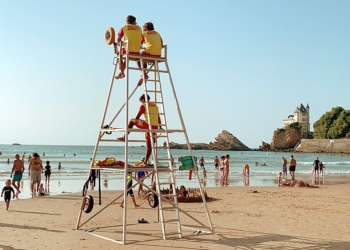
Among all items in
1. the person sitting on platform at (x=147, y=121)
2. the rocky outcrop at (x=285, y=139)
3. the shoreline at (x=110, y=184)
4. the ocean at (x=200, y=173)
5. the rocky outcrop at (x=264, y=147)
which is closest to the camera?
the person sitting on platform at (x=147, y=121)

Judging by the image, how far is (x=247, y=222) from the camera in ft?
37.4

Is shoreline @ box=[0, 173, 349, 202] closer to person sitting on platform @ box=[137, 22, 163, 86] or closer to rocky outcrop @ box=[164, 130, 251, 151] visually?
person sitting on platform @ box=[137, 22, 163, 86]

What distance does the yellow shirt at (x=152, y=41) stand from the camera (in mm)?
9188

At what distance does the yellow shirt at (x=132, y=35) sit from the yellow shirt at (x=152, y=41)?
185 mm

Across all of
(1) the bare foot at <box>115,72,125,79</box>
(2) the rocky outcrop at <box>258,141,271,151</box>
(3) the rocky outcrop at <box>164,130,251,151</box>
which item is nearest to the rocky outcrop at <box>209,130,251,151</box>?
(3) the rocky outcrop at <box>164,130,251,151</box>

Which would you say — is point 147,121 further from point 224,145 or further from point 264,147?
point 224,145

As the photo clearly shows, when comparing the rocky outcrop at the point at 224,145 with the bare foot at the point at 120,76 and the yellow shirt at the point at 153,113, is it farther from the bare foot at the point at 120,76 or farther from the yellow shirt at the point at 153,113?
the yellow shirt at the point at 153,113

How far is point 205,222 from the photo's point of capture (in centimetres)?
1134

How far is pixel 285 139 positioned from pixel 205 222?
136m

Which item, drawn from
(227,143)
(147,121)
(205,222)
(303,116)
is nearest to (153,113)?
(147,121)

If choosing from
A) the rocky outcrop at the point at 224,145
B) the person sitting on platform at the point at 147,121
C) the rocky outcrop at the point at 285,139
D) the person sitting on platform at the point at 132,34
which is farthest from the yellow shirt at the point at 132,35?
the rocky outcrop at the point at 224,145

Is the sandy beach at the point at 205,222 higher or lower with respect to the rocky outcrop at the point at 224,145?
lower

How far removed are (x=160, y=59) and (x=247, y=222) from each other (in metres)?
4.97

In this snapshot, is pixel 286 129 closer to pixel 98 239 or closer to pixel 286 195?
pixel 286 195
